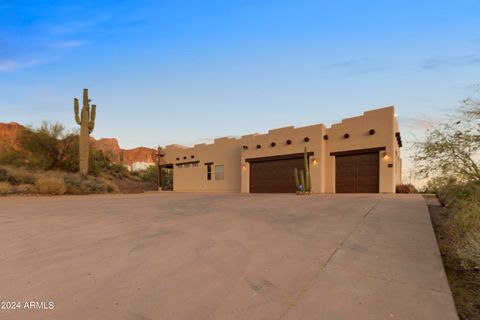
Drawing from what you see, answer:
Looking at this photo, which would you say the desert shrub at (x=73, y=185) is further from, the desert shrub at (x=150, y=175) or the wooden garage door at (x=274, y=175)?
the desert shrub at (x=150, y=175)

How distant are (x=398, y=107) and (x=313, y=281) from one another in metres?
16.7

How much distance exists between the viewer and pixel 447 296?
2.58 metres

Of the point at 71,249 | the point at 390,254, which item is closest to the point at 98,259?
the point at 71,249

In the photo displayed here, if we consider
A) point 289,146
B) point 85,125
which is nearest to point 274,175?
point 289,146

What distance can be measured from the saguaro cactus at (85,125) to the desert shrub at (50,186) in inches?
128

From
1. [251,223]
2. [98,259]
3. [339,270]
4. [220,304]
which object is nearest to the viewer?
[220,304]

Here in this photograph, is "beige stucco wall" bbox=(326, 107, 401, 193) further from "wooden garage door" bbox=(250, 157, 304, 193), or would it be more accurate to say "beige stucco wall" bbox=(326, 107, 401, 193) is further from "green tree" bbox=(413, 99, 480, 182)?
"green tree" bbox=(413, 99, 480, 182)

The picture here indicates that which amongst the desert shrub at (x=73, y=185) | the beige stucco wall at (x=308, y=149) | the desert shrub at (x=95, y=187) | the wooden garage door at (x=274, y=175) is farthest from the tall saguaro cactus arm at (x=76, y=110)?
the wooden garage door at (x=274, y=175)

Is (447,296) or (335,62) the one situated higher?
(335,62)

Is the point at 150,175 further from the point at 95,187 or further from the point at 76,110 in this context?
the point at 95,187

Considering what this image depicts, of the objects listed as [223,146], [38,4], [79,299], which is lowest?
[79,299]

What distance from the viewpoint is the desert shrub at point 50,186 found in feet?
44.9

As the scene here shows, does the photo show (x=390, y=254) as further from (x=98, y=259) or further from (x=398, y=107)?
(x=398, y=107)

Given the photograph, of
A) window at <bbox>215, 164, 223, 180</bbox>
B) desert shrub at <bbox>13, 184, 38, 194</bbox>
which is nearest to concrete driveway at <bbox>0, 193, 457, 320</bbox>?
desert shrub at <bbox>13, 184, 38, 194</bbox>
